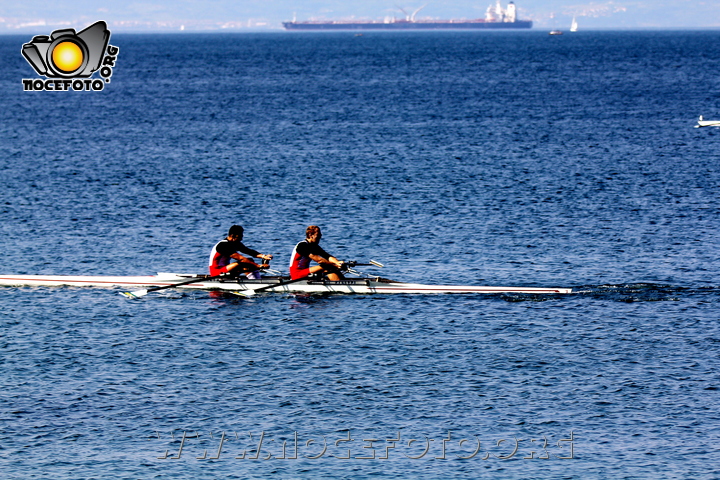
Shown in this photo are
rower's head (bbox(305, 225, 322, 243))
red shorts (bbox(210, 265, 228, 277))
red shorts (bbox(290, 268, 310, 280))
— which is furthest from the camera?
red shorts (bbox(210, 265, 228, 277))

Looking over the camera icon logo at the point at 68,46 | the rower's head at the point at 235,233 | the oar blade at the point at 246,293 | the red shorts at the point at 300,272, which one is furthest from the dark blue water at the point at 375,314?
the camera icon logo at the point at 68,46

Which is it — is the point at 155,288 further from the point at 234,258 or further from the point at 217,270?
the point at 234,258

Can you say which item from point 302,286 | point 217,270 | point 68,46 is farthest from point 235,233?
point 68,46

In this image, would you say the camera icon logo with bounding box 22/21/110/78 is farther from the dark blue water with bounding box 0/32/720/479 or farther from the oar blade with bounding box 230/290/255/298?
the oar blade with bounding box 230/290/255/298

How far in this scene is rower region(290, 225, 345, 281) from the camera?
31359 mm

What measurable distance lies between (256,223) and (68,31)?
34.9 metres

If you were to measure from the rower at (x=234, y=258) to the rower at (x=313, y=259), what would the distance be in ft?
3.05

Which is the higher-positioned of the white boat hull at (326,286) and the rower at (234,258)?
the rower at (234,258)

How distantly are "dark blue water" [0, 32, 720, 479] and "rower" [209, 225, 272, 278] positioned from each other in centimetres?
96

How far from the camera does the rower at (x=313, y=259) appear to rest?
103 feet

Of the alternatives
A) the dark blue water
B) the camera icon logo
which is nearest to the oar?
the dark blue water

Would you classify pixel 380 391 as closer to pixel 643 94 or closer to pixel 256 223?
pixel 256 223

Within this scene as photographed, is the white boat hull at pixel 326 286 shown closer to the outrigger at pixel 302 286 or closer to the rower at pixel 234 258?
the outrigger at pixel 302 286

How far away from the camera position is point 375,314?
3006 cm
